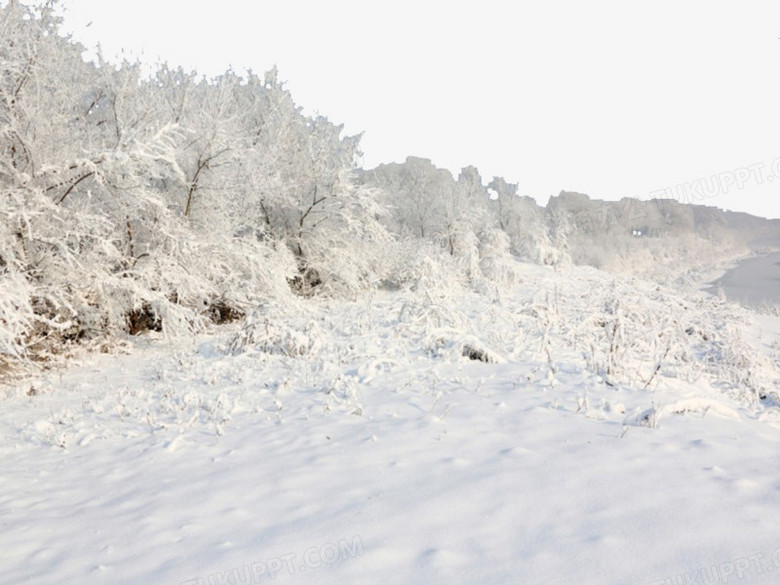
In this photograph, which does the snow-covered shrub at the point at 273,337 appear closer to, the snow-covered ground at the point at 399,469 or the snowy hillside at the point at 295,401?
the snowy hillside at the point at 295,401

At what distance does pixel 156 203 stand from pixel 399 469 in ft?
24.8

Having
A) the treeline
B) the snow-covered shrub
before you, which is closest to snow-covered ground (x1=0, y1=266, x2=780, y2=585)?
the snow-covered shrub

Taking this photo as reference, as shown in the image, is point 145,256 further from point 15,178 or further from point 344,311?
point 344,311

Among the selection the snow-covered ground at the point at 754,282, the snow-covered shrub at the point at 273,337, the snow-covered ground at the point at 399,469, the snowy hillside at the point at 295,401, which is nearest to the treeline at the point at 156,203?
Result: the snowy hillside at the point at 295,401

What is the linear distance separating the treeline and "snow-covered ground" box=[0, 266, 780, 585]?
2434 mm

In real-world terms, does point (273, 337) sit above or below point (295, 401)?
above

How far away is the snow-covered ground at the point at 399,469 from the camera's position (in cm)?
275

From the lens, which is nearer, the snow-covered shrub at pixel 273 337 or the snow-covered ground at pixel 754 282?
the snow-covered shrub at pixel 273 337

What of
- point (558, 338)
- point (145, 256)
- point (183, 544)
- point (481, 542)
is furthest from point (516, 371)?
point (145, 256)

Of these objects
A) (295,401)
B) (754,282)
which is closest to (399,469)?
(295,401)

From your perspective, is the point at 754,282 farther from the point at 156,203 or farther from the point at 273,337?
the point at 156,203

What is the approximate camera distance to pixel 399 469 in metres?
4.08

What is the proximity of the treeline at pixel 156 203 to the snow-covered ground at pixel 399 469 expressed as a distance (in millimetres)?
2434

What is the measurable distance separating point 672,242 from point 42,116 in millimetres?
67925
